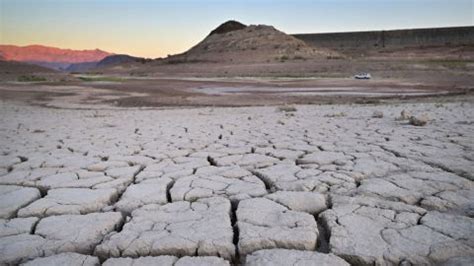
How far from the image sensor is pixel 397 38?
168 feet

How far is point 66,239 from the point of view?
213 centimetres

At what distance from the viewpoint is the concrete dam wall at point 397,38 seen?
1882 inches

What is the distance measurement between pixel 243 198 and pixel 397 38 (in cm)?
5406

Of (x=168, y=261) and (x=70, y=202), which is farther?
(x=70, y=202)

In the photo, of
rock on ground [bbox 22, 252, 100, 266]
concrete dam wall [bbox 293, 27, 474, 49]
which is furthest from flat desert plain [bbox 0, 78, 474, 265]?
concrete dam wall [bbox 293, 27, 474, 49]

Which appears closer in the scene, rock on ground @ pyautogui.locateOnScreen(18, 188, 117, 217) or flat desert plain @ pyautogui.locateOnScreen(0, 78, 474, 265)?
flat desert plain @ pyautogui.locateOnScreen(0, 78, 474, 265)

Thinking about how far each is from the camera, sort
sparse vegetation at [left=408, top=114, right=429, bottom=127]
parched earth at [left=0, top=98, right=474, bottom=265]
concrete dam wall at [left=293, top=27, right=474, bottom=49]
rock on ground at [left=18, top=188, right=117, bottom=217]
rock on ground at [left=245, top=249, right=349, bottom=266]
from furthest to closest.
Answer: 1. concrete dam wall at [left=293, top=27, right=474, bottom=49]
2. sparse vegetation at [left=408, top=114, right=429, bottom=127]
3. rock on ground at [left=18, top=188, right=117, bottom=217]
4. parched earth at [left=0, top=98, right=474, bottom=265]
5. rock on ground at [left=245, top=249, right=349, bottom=266]

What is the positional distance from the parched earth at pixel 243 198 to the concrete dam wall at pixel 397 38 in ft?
155

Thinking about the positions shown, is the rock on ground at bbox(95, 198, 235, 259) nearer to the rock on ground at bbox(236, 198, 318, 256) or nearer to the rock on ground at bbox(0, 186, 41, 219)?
the rock on ground at bbox(236, 198, 318, 256)

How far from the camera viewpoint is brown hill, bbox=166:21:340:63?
3931 cm

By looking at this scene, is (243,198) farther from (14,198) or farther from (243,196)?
(14,198)

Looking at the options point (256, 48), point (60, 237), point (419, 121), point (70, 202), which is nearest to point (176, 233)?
point (60, 237)

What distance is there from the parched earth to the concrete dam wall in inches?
1856

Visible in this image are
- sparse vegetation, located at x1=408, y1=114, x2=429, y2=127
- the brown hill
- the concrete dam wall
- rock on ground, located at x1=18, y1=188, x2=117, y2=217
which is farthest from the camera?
the concrete dam wall
